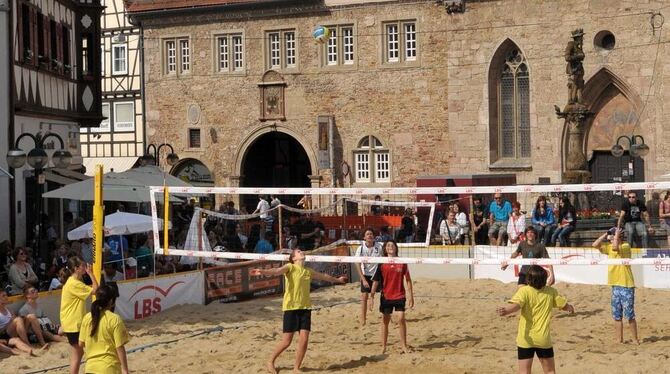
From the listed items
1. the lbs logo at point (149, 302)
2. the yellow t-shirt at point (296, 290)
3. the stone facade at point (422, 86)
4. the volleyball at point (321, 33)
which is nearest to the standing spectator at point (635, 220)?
the lbs logo at point (149, 302)

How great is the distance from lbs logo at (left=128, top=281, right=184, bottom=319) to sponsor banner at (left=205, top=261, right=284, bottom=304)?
1.16 m

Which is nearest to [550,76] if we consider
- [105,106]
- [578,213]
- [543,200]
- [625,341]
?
[578,213]

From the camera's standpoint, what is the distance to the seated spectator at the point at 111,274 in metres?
19.0

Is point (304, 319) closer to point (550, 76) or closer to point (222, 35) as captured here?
point (550, 76)

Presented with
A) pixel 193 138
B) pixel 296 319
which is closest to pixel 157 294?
pixel 296 319

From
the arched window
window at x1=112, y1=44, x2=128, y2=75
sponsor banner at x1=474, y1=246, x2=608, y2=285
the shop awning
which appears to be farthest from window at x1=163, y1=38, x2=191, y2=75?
sponsor banner at x1=474, y1=246, x2=608, y2=285

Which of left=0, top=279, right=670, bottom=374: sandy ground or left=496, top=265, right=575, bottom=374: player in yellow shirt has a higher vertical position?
left=496, top=265, right=575, bottom=374: player in yellow shirt

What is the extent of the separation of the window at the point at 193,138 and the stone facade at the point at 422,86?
0.65ft

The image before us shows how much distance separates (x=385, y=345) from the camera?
1584cm

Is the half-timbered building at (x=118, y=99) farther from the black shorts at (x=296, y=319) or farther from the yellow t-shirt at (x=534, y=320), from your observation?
the yellow t-shirt at (x=534, y=320)

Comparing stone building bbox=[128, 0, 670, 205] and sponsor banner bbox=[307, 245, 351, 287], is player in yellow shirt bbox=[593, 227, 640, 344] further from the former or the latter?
stone building bbox=[128, 0, 670, 205]

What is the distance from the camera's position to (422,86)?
122 feet

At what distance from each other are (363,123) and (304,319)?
24339 millimetres

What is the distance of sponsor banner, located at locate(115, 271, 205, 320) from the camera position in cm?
1903
